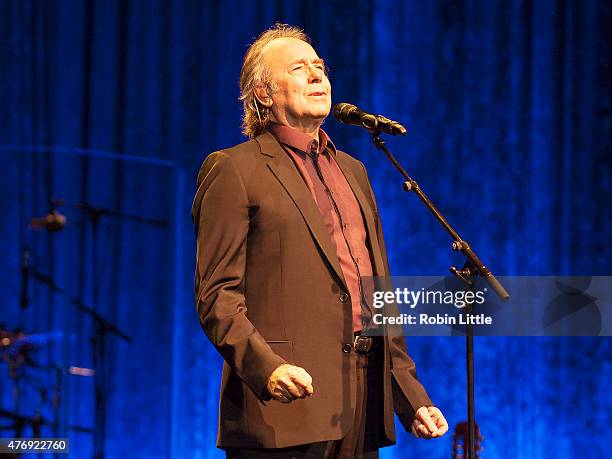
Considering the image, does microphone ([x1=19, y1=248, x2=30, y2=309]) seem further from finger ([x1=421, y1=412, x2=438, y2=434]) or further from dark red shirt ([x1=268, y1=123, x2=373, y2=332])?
finger ([x1=421, y1=412, x2=438, y2=434])

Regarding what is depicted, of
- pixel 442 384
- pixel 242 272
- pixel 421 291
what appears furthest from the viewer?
pixel 442 384

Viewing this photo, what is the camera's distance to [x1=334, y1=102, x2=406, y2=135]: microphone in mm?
1989

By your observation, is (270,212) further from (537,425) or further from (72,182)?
(537,425)

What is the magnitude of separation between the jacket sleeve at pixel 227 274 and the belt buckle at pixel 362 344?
0.75ft

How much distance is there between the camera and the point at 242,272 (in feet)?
5.86

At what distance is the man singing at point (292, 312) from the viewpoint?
1723 mm

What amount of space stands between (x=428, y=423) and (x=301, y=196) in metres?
0.56

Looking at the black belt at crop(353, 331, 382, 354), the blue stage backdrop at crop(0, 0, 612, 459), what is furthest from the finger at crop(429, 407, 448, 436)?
the blue stage backdrop at crop(0, 0, 612, 459)

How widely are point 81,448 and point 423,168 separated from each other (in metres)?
2.05

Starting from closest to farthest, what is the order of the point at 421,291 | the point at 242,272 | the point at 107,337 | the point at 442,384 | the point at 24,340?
1. the point at 242,272
2. the point at 421,291
3. the point at 24,340
4. the point at 107,337
5. the point at 442,384

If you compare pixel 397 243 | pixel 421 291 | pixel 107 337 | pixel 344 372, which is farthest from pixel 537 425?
pixel 344 372

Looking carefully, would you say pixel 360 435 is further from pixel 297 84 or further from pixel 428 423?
pixel 297 84

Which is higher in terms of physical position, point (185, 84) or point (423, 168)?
point (185, 84)

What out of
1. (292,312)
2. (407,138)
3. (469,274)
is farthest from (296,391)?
(407,138)
